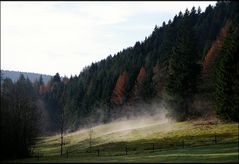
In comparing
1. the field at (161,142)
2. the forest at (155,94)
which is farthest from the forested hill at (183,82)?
the field at (161,142)

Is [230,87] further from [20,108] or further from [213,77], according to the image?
[20,108]

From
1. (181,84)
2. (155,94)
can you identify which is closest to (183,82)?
(181,84)

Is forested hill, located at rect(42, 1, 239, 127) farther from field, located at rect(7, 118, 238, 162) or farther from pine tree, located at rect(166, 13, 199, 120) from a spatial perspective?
field, located at rect(7, 118, 238, 162)

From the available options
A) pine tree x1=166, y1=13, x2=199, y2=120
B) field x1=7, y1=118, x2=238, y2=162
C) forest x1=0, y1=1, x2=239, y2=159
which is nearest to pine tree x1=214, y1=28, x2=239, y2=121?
forest x1=0, y1=1, x2=239, y2=159

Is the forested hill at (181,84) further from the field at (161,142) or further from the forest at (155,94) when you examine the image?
the field at (161,142)

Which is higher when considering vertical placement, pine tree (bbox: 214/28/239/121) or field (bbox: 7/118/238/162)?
pine tree (bbox: 214/28/239/121)

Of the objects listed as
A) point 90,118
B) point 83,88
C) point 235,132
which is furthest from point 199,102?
point 83,88

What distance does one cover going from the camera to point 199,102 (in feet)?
297

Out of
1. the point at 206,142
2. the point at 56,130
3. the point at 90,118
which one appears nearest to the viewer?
the point at 206,142

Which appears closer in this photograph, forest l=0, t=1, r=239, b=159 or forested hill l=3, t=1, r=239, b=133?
forest l=0, t=1, r=239, b=159

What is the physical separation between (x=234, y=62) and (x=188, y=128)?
14384 millimetres

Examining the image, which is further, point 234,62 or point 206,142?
point 234,62

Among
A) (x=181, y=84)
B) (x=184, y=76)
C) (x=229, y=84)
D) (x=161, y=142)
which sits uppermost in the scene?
(x=184, y=76)

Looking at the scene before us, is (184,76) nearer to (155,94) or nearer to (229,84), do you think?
(229,84)
